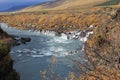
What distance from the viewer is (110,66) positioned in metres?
12.2

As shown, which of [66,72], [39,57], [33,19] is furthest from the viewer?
[33,19]

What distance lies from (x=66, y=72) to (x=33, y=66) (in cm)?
855

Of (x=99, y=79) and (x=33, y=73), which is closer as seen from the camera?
(x=99, y=79)

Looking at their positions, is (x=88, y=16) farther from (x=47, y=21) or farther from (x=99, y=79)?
(x=99, y=79)

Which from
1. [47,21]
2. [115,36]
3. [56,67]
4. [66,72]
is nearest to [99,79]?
[115,36]

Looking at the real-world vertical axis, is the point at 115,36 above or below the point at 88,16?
above

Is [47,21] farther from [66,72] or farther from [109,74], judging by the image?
[109,74]

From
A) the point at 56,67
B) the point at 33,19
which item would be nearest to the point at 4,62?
the point at 56,67

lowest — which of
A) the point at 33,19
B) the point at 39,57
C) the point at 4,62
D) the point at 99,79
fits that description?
the point at 33,19

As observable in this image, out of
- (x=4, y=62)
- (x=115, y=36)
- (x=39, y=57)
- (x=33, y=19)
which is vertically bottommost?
(x=33, y=19)

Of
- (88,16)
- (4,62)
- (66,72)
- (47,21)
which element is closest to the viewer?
(4,62)

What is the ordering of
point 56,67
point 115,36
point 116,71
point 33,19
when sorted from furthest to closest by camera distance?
1. point 33,19
2. point 56,67
3. point 115,36
4. point 116,71

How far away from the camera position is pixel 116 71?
1173cm

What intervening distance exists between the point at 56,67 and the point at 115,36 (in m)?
39.1
